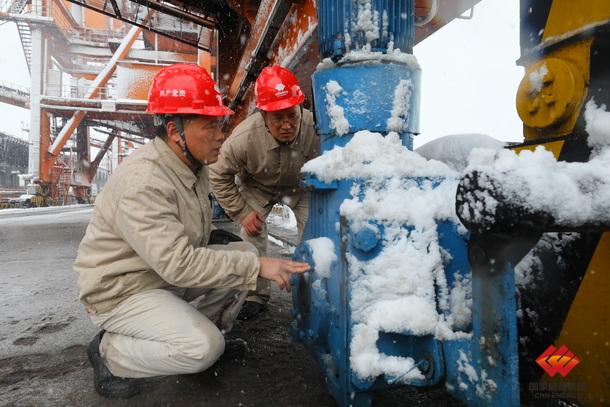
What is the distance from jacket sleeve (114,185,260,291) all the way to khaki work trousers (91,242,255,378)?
20 cm

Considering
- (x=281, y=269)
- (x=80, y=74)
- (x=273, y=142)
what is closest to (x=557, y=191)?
(x=281, y=269)

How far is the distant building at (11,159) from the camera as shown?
28.6 metres

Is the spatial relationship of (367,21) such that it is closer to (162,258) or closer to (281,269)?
(281,269)

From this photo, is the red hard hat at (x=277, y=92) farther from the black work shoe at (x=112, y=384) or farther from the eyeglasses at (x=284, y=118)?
the black work shoe at (x=112, y=384)

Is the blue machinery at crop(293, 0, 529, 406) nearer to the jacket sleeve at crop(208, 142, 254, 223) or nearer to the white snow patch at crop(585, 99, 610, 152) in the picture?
the white snow patch at crop(585, 99, 610, 152)

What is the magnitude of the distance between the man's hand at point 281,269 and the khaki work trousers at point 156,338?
374 mm

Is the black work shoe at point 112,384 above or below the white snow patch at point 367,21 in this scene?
below

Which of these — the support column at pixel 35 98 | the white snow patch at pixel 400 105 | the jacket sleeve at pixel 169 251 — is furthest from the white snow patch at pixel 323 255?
the support column at pixel 35 98

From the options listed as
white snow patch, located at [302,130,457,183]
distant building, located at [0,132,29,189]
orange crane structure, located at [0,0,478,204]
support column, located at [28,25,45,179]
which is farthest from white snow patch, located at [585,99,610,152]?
distant building, located at [0,132,29,189]

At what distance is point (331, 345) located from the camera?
1.41m

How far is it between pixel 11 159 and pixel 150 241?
35838mm

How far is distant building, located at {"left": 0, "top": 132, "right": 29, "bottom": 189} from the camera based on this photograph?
28.6 m

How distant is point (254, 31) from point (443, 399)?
4.61m

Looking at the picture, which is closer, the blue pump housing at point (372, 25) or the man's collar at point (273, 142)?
the blue pump housing at point (372, 25)
